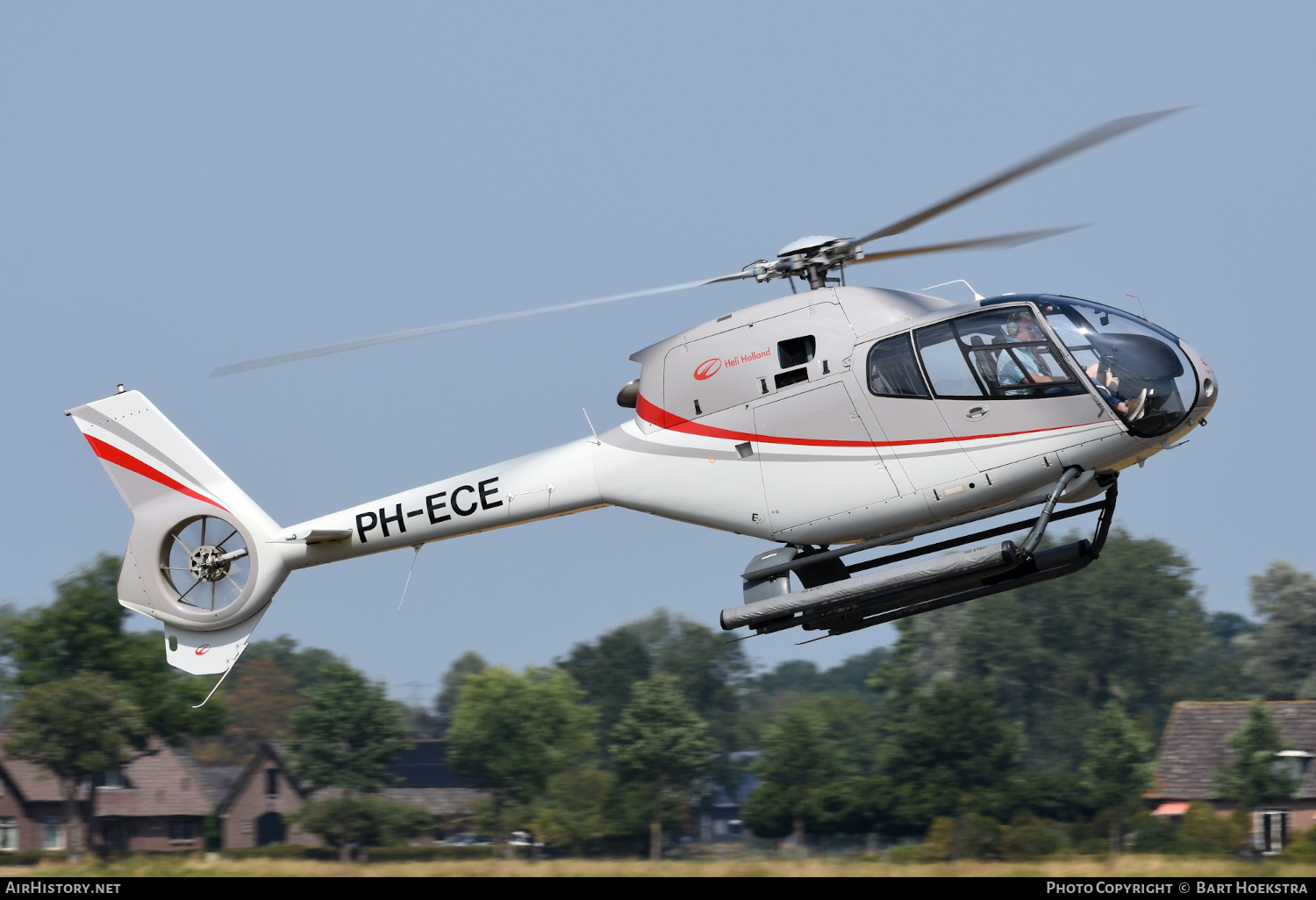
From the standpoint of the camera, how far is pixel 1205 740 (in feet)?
152

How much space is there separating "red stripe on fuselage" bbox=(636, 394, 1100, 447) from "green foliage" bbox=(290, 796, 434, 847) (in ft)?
124

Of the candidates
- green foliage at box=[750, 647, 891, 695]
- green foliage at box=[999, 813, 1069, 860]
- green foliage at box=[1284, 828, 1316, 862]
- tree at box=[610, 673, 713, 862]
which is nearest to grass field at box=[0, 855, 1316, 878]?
green foliage at box=[1284, 828, 1316, 862]

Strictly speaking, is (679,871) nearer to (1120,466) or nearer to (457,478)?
(457,478)

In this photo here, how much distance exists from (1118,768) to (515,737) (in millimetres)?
22629

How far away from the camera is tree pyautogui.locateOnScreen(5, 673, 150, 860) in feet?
156

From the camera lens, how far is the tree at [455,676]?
108 metres

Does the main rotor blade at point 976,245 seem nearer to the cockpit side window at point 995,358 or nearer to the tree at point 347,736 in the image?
the cockpit side window at point 995,358

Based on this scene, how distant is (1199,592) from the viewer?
76.8 metres

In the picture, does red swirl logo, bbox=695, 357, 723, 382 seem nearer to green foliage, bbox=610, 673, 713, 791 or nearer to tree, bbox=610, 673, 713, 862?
tree, bbox=610, 673, 713, 862

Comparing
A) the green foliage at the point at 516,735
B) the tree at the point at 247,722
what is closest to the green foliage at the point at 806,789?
the green foliage at the point at 516,735

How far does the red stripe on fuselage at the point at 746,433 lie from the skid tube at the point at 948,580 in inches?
32.1

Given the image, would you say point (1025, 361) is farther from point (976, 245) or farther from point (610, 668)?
point (610, 668)

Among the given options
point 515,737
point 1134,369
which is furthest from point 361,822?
point 1134,369

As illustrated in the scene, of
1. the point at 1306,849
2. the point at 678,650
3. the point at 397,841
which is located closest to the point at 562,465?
the point at 1306,849
